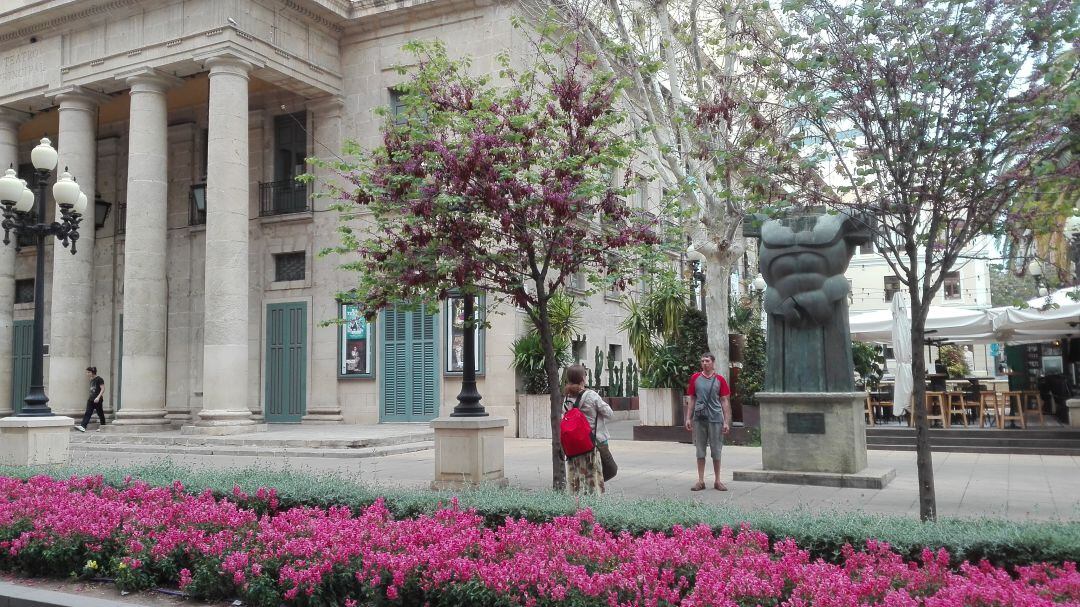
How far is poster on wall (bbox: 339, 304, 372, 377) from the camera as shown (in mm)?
21984

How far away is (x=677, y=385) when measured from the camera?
18719mm

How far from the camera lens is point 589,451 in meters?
8.85

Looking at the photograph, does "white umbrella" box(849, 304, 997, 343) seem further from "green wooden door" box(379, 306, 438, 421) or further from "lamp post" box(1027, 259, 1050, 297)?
"green wooden door" box(379, 306, 438, 421)

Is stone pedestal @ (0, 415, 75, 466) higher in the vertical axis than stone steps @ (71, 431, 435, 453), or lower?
higher

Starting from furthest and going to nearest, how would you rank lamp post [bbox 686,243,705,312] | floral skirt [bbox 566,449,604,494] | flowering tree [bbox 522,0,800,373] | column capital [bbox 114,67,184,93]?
1. column capital [bbox 114,67,184,93]
2. lamp post [bbox 686,243,705,312]
3. flowering tree [bbox 522,0,800,373]
4. floral skirt [bbox 566,449,604,494]

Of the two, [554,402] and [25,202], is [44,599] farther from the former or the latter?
[25,202]

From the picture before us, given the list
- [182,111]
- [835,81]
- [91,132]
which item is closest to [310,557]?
[835,81]

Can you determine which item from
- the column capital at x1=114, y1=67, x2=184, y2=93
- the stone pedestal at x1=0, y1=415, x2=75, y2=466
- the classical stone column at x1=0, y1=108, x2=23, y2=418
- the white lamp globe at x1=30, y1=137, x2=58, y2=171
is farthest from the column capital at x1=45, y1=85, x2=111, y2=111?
the stone pedestal at x1=0, y1=415, x2=75, y2=466

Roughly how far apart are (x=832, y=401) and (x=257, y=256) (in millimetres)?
17156

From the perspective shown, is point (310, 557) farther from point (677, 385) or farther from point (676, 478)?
point (677, 385)

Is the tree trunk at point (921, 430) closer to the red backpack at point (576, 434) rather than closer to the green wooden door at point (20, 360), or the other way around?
the red backpack at point (576, 434)

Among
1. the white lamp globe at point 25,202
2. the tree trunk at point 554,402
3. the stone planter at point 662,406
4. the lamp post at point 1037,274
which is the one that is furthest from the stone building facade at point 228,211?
the lamp post at point 1037,274

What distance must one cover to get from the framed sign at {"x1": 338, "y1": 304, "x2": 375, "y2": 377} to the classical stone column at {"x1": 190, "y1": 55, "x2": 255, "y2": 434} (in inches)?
118

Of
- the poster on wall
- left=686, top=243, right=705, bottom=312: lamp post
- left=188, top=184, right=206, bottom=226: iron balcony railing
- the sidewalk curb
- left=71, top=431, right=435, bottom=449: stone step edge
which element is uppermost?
left=188, top=184, right=206, bottom=226: iron balcony railing
